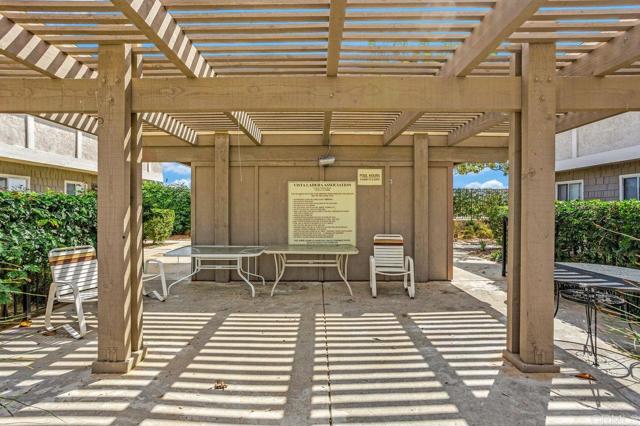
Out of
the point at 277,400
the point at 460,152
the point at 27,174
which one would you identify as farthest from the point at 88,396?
the point at 27,174

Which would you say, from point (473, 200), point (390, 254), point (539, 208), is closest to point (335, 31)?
point (539, 208)

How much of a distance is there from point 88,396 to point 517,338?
329 centimetres

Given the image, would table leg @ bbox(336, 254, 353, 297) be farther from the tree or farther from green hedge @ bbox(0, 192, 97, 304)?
the tree

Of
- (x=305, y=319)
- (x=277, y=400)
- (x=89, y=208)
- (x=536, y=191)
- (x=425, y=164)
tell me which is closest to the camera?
(x=277, y=400)

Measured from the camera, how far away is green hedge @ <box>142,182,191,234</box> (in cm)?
1438

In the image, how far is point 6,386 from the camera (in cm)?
259

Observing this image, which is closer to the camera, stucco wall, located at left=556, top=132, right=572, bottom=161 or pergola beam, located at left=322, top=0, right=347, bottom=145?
pergola beam, located at left=322, top=0, right=347, bottom=145

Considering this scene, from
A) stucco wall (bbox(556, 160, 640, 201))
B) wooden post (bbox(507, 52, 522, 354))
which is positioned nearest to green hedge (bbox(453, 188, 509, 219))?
stucco wall (bbox(556, 160, 640, 201))

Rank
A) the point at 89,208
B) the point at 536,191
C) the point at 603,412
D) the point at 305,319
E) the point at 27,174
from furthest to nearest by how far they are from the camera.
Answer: the point at 27,174 < the point at 89,208 < the point at 305,319 < the point at 536,191 < the point at 603,412

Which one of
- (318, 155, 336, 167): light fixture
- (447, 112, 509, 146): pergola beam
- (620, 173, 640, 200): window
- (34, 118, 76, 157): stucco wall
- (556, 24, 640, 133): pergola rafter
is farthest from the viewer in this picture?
(34, 118, 76, 157): stucco wall

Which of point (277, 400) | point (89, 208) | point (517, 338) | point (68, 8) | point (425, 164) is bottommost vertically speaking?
point (277, 400)

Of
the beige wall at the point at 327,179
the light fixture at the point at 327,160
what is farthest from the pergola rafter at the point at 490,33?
the beige wall at the point at 327,179

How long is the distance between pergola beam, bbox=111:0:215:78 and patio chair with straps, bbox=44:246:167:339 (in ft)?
8.26

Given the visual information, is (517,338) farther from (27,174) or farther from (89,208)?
(27,174)
